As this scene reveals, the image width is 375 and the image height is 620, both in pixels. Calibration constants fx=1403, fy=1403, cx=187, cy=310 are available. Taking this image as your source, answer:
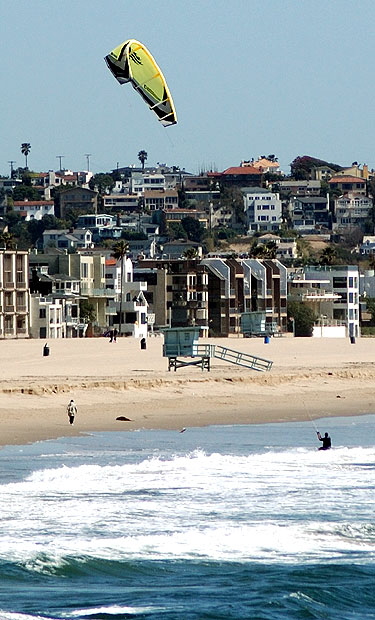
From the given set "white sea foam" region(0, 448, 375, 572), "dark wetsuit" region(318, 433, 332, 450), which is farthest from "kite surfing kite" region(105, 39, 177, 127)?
"white sea foam" region(0, 448, 375, 572)

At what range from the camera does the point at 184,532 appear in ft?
58.6

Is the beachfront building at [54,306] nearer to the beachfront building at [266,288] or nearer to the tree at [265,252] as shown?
the beachfront building at [266,288]

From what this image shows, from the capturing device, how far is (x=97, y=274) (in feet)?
314

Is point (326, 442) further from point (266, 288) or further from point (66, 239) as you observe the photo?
point (66, 239)

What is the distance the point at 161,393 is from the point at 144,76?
26.2ft

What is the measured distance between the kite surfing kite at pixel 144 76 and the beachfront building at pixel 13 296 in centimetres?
4283

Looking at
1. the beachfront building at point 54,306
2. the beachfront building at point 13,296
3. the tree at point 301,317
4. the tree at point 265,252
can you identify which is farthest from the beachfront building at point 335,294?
the beachfront building at point 13,296

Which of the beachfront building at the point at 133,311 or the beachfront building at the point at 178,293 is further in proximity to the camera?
the beachfront building at the point at 178,293

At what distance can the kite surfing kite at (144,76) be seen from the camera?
34.7 m

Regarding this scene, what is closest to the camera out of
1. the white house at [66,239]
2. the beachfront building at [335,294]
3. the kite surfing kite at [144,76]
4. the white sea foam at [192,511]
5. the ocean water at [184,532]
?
the ocean water at [184,532]

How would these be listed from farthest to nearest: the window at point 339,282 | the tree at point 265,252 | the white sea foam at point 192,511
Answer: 1. the tree at point 265,252
2. the window at point 339,282
3. the white sea foam at point 192,511

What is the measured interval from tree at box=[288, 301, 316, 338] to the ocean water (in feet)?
229

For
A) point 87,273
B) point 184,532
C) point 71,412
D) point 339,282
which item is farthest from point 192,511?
point 339,282

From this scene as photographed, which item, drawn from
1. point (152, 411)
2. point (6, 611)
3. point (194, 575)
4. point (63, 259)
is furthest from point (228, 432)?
point (63, 259)
